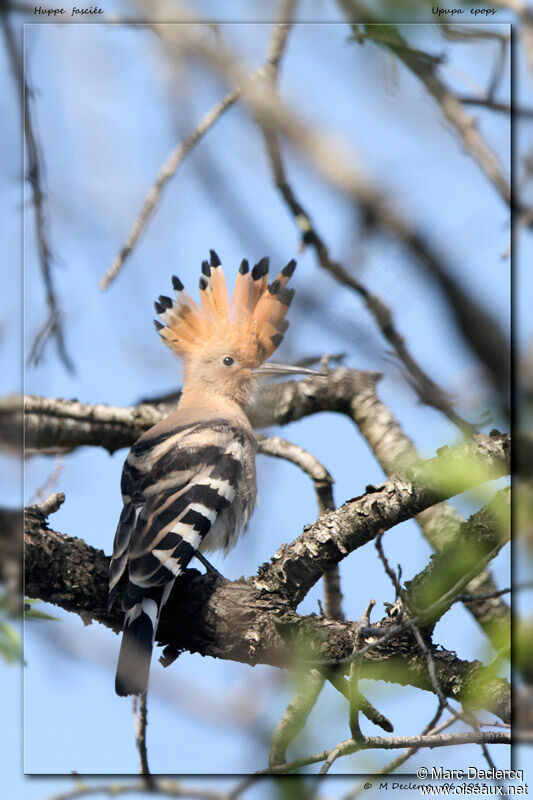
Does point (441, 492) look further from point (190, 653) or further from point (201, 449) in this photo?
point (201, 449)

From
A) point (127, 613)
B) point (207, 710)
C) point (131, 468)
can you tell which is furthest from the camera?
point (131, 468)

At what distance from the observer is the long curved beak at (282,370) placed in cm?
203

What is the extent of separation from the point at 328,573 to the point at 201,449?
0.51 m

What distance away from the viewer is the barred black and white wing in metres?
1.68

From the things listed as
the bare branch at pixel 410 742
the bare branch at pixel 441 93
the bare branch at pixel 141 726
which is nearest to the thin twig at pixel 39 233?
the bare branch at pixel 141 726

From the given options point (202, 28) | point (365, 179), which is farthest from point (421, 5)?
point (365, 179)

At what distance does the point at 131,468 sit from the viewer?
79.7 inches

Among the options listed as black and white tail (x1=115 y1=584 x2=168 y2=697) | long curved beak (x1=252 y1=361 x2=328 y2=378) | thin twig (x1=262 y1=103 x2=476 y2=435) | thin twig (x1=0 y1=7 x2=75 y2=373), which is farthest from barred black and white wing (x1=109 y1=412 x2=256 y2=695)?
thin twig (x1=262 y1=103 x2=476 y2=435)

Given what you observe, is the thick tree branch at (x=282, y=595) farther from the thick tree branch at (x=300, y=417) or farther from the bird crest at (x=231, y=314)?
the bird crest at (x=231, y=314)

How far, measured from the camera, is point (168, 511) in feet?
6.24

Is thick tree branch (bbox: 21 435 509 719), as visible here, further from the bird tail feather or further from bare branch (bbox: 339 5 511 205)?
bare branch (bbox: 339 5 511 205)

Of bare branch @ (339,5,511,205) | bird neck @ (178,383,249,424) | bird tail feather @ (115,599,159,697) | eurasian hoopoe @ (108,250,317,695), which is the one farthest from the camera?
bird neck @ (178,383,249,424)

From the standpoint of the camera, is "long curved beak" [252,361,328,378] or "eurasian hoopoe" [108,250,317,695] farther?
"long curved beak" [252,361,328,378]

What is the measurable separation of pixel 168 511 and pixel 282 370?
54 centimetres
